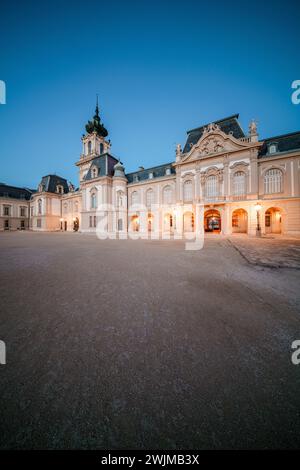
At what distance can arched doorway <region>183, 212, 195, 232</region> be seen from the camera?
22.3 m

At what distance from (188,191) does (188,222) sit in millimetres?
4287

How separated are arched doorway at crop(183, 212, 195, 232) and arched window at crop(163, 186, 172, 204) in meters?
3.76

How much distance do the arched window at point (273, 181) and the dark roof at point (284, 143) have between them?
6.73 ft

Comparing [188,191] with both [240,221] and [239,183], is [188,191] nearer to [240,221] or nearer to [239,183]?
[239,183]

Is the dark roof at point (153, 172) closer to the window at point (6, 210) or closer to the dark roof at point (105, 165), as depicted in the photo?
the dark roof at point (105, 165)

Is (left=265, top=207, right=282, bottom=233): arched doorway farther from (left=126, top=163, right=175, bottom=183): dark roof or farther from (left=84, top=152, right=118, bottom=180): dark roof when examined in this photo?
(left=84, top=152, right=118, bottom=180): dark roof

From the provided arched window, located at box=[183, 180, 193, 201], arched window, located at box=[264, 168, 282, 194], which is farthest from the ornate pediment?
arched window, located at box=[264, 168, 282, 194]

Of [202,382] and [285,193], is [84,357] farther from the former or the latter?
[285,193]

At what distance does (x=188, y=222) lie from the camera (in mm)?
22359

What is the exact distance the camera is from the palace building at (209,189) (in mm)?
17891

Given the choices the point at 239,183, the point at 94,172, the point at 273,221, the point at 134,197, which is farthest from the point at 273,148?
the point at 94,172

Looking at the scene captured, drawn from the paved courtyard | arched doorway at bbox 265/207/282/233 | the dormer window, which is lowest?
the paved courtyard

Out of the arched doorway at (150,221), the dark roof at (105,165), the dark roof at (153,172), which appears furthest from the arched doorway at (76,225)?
the arched doorway at (150,221)
